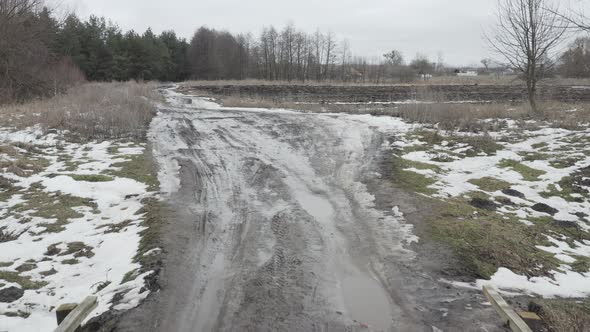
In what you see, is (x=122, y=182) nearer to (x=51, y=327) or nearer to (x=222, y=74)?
(x=51, y=327)

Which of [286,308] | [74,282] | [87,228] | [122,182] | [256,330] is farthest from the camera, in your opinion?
[122,182]

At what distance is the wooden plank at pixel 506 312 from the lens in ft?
11.0

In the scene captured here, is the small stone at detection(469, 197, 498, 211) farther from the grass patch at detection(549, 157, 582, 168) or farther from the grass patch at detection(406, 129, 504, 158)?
the grass patch at detection(406, 129, 504, 158)

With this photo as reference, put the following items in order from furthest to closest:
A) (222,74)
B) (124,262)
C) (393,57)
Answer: (393,57)
(222,74)
(124,262)

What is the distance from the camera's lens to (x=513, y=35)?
16391mm

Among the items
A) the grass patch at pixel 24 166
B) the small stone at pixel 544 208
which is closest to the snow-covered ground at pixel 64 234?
the grass patch at pixel 24 166

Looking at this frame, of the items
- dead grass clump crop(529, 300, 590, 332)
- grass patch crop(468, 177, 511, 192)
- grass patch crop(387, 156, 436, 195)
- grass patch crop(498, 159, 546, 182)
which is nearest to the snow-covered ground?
dead grass clump crop(529, 300, 590, 332)

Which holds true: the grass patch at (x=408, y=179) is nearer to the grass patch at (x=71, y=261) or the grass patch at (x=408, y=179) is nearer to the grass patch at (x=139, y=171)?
the grass patch at (x=139, y=171)

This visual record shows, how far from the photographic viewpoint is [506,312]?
3.60 metres

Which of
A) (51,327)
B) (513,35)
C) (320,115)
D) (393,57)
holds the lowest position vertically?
(51,327)

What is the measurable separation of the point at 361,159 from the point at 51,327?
26.4 feet

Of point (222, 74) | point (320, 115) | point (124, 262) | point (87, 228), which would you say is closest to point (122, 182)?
point (87, 228)

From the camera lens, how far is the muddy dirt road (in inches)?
153

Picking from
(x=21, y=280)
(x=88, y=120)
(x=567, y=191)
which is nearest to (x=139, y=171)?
(x=21, y=280)
